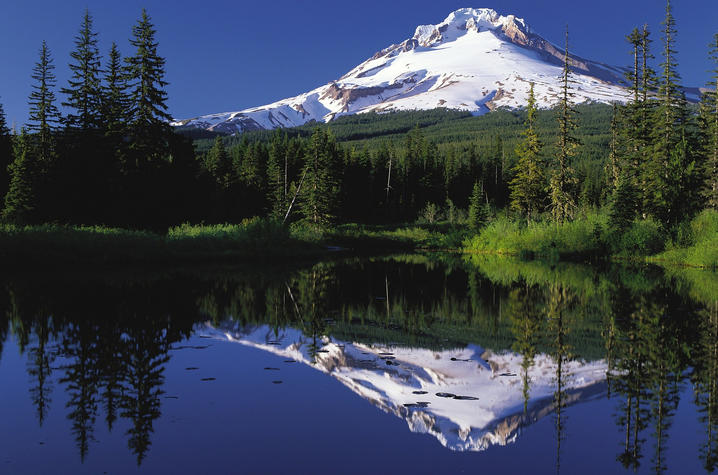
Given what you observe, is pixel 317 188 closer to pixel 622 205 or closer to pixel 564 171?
pixel 564 171

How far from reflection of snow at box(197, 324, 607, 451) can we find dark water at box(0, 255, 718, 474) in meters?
0.03

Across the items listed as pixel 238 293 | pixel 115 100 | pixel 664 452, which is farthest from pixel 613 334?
pixel 115 100

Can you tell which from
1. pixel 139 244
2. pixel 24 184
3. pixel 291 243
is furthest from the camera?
pixel 24 184

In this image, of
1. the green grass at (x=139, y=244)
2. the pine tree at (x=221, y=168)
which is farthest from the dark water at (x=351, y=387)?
the pine tree at (x=221, y=168)

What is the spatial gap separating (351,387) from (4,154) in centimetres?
5024

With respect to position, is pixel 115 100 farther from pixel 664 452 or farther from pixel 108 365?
pixel 664 452

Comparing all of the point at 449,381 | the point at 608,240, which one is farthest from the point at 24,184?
the point at 449,381

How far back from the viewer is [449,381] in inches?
298

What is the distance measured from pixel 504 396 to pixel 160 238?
24.2 metres

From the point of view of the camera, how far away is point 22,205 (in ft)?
128

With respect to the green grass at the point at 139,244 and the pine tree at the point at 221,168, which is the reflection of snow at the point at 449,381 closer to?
the green grass at the point at 139,244

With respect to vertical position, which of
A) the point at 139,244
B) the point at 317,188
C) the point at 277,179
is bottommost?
the point at 139,244

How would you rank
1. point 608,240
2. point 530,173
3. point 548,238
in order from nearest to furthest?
point 608,240
point 548,238
point 530,173

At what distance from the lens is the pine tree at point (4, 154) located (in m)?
44.7
